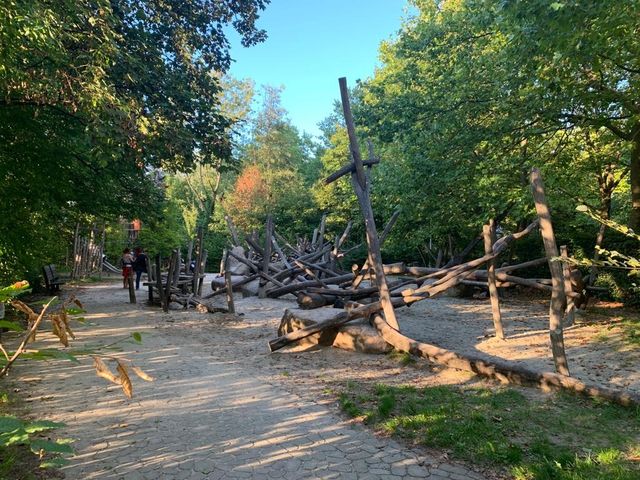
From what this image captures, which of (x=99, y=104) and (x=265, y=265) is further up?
(x=99, y=104)

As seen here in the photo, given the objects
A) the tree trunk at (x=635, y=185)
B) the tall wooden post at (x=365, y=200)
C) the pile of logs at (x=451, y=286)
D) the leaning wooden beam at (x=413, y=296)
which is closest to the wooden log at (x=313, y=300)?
the pile of logs at (x=451, y=286)

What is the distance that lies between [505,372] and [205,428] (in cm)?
344

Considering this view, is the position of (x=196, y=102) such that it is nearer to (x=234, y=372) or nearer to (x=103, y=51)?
(x=103, y=51)

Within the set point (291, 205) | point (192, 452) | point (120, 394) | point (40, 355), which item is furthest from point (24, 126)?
point (291, 205)

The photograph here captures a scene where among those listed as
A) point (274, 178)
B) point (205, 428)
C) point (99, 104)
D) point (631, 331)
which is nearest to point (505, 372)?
point (205, 428)

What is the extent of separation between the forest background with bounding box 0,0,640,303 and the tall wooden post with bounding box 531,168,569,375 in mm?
2016

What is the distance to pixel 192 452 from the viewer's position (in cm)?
351

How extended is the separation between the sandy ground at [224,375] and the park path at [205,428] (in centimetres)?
2

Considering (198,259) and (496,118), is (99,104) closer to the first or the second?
(198,259)

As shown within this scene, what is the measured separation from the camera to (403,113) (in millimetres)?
10617

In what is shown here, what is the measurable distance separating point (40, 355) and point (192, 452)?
2217 mm

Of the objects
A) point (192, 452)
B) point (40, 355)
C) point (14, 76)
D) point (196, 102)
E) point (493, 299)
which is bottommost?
point (192, 452)

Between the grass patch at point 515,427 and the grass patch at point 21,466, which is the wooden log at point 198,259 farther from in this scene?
the grass patch at point 21,466

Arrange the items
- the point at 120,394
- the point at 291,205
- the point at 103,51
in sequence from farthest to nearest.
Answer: the point at 291,205 → the point at 103,51 → the point at 120,394
